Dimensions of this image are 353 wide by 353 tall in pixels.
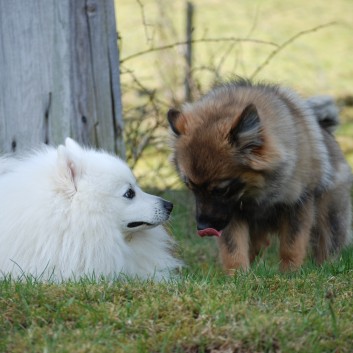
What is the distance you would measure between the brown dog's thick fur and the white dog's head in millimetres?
340

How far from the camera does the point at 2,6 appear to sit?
6.62 m

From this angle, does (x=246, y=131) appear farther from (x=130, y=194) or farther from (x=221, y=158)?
(x=130, y=194)

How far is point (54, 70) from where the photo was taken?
21.6 feet

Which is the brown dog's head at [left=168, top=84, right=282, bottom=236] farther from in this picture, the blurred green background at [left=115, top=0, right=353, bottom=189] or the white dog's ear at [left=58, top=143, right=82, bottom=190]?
the blurred green background at [left=115, top=0, right=353, bottom=189]

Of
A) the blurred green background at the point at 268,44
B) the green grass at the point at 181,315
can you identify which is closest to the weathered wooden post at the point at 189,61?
the blurred green background at the point at 268,44

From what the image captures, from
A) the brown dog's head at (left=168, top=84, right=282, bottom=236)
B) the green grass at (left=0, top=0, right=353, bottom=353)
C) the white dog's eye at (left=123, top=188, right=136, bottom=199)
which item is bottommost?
the green grass at (left=0, top=0, right=353, bottom=353)

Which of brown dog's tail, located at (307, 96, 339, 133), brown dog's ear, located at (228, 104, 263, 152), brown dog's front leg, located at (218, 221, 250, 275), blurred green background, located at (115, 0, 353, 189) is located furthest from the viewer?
blurred green background, located at (115, 0, 353, 189)

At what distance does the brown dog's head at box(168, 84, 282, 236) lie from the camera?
5.45m

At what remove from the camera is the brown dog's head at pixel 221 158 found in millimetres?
5453

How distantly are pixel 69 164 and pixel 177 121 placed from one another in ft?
2.75

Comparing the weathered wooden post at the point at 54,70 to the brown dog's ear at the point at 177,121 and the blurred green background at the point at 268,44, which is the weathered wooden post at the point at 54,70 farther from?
the blurred green background at the point at 268,44

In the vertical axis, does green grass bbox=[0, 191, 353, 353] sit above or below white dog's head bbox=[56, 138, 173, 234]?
below

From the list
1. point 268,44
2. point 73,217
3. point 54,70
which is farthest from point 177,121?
point 268,44

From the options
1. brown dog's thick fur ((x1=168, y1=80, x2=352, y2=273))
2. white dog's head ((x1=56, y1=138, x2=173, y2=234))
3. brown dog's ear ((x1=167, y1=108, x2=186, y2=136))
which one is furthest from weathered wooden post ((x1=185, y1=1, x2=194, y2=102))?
white dog's head ((x1=56, y1=138, x2=173, y2=234))
